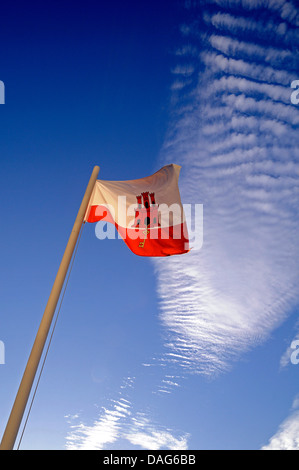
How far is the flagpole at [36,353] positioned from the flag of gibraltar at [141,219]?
1.80m

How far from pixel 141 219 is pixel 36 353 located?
464 centimetres

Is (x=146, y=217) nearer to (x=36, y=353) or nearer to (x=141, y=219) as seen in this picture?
(x=141, y=219)

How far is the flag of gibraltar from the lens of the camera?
8742mm

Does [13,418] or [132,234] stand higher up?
[132,234]

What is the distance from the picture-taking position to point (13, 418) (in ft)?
14.4

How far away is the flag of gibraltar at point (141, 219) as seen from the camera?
8742 mm

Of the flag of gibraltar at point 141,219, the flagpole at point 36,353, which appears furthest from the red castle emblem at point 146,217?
the flagpole at point 36,353

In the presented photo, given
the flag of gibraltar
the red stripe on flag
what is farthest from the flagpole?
the red stripe on flag

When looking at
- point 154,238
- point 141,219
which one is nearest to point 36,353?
point 154,238

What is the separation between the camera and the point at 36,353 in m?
5.00
